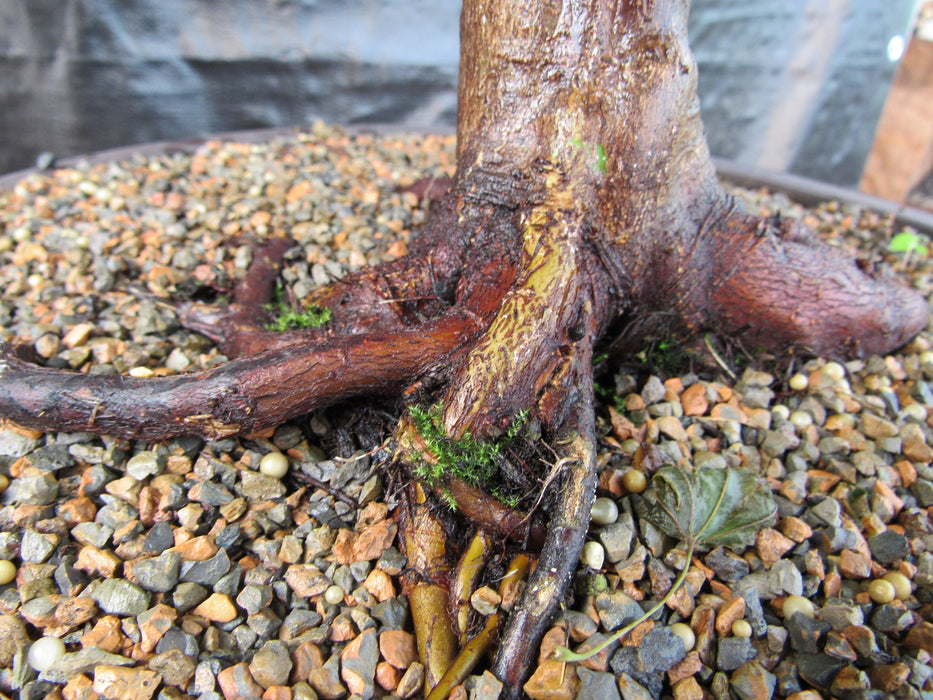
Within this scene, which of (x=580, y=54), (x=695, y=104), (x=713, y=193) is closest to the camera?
(x=580, y=54)

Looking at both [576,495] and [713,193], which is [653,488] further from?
[713,193]

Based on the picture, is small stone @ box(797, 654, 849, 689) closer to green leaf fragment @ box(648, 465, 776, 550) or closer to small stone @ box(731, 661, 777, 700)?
small stone @ box(731, 661, 777, 700)

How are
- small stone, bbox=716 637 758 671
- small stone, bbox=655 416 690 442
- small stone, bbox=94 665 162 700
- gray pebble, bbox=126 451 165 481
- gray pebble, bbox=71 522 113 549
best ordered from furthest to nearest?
small stone, bbox=655 416 690 442 → gray pebble, bbox=126 451 165 481 → gray pebble, bbox=71 522 113 549 → small stone, bbox=716 637 758 671 → small stone, bbox=94 665 162 700

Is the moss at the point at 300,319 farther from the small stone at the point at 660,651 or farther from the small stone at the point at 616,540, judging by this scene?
the small stone at the point at 660,651

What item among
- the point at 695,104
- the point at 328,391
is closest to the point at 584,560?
the point at 328,391

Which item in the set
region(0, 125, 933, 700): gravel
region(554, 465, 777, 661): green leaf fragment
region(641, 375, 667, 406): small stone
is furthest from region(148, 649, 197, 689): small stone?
region(641, 375, 667, 406): small stone

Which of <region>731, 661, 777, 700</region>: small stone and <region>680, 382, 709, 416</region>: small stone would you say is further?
<region>680, 382, 709, 416</region>: small stone

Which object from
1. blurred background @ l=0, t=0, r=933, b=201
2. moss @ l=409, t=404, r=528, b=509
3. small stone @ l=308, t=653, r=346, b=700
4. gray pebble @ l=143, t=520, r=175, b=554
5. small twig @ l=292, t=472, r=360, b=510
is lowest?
small stone @ l=308, t=653, r=346, b=700
